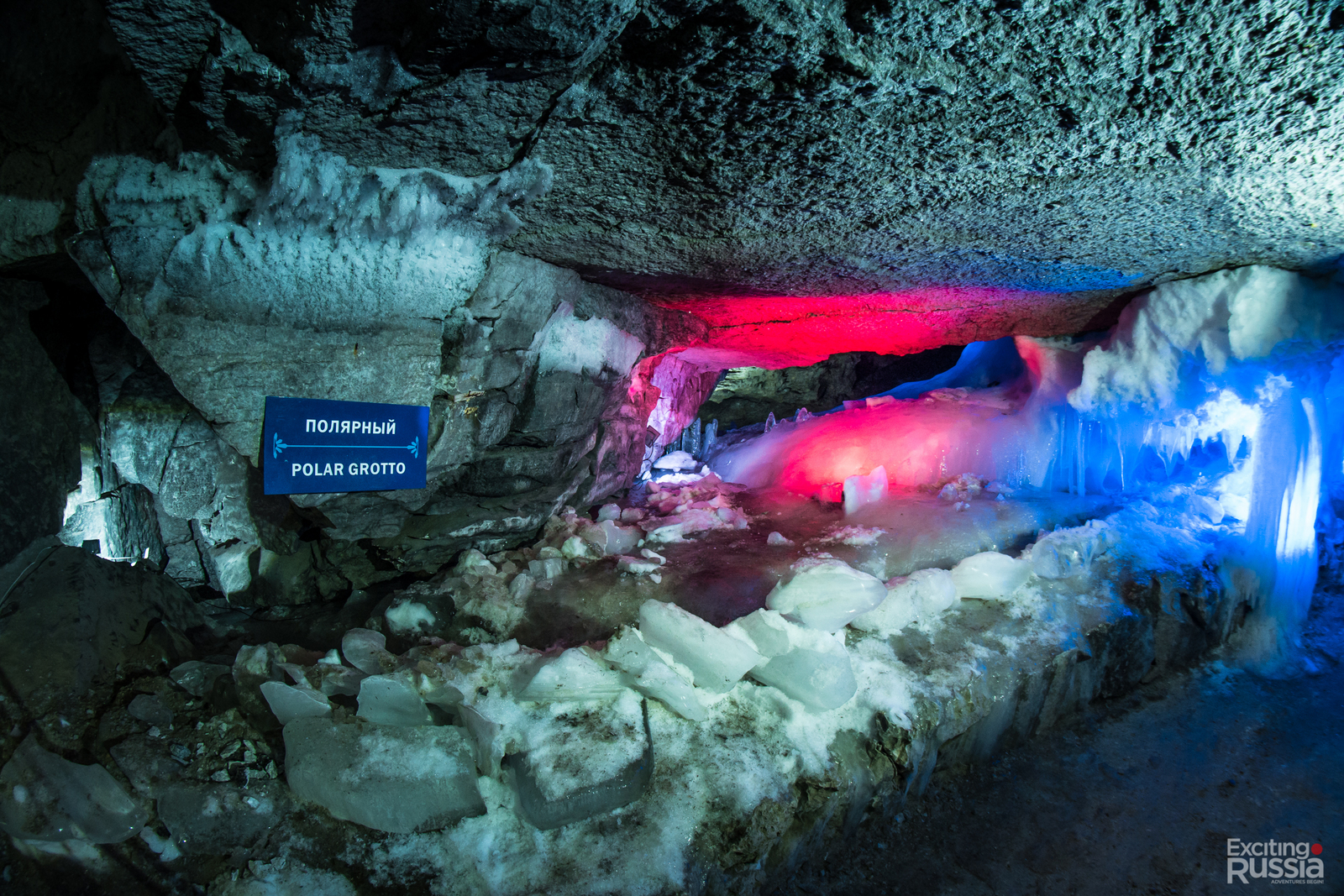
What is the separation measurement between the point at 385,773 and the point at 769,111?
257cm

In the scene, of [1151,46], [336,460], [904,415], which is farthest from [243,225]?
[904,415]

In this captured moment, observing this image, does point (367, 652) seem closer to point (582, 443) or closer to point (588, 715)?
point (588, 715)

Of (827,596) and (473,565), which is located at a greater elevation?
(827,596)

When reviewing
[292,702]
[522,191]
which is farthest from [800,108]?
[292,702]

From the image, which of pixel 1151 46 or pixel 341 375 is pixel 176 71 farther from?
pixel 1151 46

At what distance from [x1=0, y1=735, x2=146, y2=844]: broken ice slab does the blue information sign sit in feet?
4.05

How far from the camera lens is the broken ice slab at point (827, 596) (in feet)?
9.58

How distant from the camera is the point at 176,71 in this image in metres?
1.76

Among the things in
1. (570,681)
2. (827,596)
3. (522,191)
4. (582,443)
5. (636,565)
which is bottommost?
(636,565)

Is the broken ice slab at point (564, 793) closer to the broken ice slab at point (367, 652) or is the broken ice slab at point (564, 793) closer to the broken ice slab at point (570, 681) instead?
the broken ice slab at point (570, 681)

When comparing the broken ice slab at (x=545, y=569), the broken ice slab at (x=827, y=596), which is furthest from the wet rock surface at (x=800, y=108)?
the broken ice slab at (x=545, y=569)

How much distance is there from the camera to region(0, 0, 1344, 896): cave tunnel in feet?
5.69

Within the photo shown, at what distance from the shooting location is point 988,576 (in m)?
3.48

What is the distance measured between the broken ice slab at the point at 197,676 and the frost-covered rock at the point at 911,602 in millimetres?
2957
